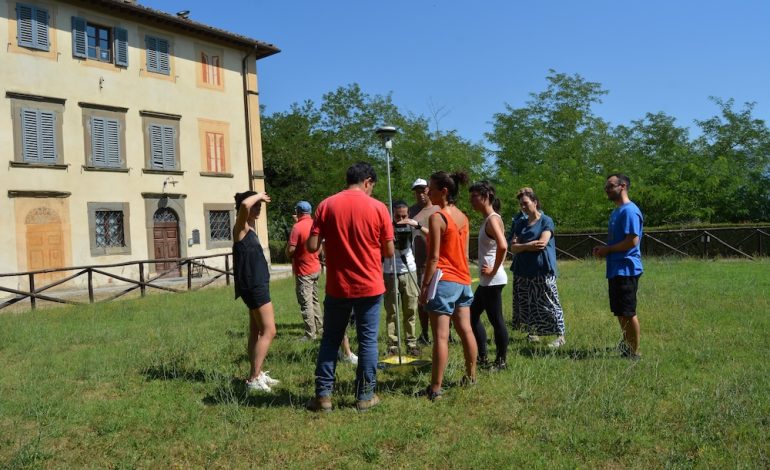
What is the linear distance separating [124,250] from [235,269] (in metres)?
16.1

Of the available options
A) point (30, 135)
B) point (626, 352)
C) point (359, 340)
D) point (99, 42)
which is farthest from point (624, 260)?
point (99, 42)

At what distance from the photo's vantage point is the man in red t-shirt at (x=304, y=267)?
22.2 ft

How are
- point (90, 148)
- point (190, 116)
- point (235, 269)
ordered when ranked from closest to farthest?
point (235, 269) → point (90, 148) → point (190, 116)

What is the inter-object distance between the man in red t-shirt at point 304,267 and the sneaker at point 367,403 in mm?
2650

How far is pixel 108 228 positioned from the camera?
1916 centimetres

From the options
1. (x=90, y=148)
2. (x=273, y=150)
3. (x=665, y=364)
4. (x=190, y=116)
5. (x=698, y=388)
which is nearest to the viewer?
(x=698, y=388)

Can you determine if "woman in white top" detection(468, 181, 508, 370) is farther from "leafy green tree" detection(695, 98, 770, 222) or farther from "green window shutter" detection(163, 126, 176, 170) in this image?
"leafy green tree" detection(695, 98, 770, 222)

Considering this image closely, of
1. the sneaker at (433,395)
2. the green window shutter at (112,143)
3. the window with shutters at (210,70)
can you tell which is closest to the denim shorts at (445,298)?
the sneaker at (433,395)

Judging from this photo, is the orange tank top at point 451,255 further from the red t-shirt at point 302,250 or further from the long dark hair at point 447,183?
the red t-shirt at point 302,250

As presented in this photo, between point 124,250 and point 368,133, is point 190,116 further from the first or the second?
point 368,133

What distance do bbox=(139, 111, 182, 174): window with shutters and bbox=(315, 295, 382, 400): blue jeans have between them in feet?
56.9

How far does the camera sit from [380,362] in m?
5.73

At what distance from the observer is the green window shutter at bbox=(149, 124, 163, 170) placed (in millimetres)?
20031

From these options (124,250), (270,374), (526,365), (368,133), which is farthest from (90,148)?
(368,133)
